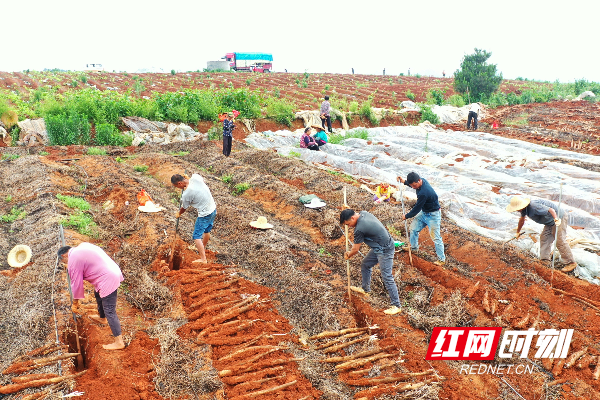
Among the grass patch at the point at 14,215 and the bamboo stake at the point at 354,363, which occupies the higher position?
the bamboo stake at the point at 354,363

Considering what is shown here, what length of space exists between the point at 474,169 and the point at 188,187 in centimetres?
827

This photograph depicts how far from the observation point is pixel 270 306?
19.0ft

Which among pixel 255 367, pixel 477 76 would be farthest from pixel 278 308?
pixel 477 76

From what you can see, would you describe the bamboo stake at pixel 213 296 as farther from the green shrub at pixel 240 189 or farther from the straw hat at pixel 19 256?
the green shrub at pixel 240 189

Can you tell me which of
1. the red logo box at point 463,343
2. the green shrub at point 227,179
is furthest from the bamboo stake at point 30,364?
the green shrub at point 227,179

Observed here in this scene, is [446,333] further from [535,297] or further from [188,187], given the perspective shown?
[188,187]

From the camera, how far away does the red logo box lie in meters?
4.80

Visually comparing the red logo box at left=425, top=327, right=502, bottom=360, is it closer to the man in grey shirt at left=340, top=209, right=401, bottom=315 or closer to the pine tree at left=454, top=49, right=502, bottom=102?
the man in grey shirt at left=340, top=209, right=401, bottom=315

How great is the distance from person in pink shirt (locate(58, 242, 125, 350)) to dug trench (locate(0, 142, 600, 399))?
53cm

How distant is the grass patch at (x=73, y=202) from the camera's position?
362 inches

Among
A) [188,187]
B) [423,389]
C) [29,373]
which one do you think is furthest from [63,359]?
[423,389]

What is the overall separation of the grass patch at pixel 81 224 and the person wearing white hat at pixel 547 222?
7.45m

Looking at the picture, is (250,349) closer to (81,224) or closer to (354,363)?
(354,363)

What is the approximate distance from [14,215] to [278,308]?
6.93m
